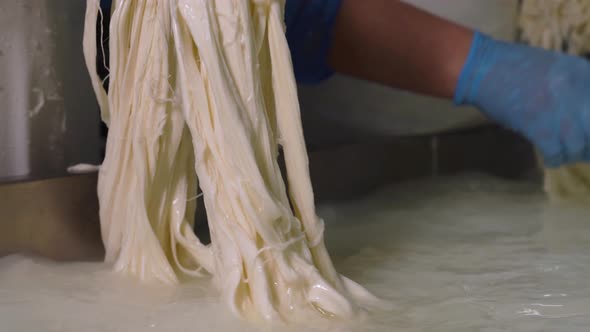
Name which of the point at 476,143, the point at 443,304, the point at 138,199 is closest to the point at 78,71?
the point at 138,199

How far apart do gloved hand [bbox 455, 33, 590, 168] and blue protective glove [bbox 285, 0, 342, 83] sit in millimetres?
264

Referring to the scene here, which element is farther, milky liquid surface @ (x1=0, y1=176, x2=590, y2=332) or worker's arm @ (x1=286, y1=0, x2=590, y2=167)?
worker's arm @ (x1=286, y1=0, x2=590, y2=167)

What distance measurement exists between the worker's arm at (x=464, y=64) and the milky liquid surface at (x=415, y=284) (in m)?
0.17

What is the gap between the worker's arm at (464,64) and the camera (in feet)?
3.44

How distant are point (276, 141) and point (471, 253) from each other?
14.0 inches

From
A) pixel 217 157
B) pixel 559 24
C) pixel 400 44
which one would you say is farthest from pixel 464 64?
pixel 217 157

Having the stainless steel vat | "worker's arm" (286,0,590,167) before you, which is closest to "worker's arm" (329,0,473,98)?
"worker's arm" (286,0,590,167)

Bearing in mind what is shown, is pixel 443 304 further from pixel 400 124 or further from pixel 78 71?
pixel 400 124

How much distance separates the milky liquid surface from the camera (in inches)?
21.4

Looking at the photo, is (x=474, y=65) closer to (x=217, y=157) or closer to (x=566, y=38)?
(x=566, y=38)

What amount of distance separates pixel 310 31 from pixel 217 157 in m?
0.53

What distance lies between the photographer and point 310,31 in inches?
40.3

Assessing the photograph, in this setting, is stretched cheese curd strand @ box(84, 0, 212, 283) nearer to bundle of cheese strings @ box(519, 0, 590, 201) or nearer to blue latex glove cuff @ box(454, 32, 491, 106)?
blue latex glove cuff @ box(454, 32, 491, 106)

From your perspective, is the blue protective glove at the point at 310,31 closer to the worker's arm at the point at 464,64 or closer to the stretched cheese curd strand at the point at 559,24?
the worker's arm at the point at 464,64
